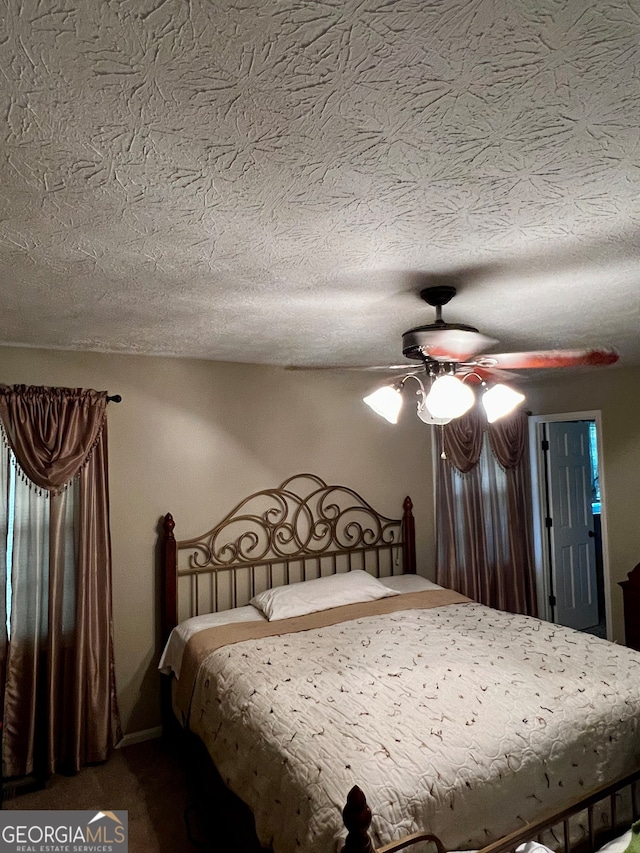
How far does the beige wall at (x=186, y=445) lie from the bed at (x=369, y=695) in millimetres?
173

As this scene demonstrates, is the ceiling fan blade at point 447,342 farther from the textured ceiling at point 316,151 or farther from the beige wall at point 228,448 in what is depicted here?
the beige wall at point 228,448

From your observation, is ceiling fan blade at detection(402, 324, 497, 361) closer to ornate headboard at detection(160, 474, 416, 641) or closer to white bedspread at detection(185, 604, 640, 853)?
white bedspread at detection(185, 604, 640, 853)

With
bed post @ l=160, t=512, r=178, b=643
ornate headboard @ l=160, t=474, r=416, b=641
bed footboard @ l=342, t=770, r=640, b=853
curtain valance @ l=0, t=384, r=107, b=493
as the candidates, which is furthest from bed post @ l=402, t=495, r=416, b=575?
curtain valance @ l=0, t=384, r=107, b=493

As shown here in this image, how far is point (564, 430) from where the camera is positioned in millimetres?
4949

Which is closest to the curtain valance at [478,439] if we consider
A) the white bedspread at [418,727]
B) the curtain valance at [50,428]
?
the white bedspread at [418,727]

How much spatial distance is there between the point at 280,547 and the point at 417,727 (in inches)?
76.9

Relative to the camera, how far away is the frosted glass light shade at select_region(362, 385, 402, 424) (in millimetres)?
2166

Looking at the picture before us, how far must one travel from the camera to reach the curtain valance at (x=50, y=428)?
2852 millimetres

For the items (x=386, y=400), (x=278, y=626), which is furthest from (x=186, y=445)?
(x=386, y=400)

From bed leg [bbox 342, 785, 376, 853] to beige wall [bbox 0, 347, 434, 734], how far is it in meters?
2.20

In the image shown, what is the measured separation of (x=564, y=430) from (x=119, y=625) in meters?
4.21

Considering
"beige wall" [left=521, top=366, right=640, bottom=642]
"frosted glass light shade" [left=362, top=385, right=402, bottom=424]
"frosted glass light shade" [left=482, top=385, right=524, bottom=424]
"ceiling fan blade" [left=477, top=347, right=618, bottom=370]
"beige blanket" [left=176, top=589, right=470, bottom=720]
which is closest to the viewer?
"ceiling fan blade" [left=477, top=347, right=618, bottom=370]

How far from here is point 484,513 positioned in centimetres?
442

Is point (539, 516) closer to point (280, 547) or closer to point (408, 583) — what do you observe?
point (408, 583)
